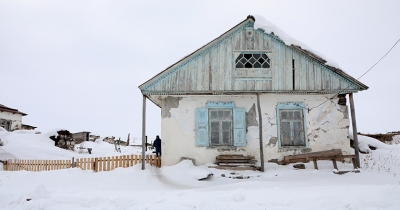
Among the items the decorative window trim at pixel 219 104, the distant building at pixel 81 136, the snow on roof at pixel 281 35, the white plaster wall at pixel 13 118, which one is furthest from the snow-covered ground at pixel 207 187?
the white plaster wall at pixel 13 118

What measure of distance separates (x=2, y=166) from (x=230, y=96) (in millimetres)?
13223

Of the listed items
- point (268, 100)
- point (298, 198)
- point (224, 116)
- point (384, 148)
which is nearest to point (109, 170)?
point (224, 116)

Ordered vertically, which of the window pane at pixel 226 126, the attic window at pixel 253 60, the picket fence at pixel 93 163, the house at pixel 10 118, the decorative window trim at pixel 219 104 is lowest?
the picket fence at pixel 93 163

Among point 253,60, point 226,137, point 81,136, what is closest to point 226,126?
point 226,137

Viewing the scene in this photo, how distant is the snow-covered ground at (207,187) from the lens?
6.31 metres

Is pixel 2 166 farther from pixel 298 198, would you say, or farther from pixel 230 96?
pixel 298 198

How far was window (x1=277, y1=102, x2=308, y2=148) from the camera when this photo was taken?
39.6 ft

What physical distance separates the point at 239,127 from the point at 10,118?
96.3 ft

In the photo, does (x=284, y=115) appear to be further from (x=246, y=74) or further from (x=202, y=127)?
(x=202, y=127)

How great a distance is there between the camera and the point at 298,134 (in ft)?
39.9

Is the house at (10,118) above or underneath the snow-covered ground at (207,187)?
above

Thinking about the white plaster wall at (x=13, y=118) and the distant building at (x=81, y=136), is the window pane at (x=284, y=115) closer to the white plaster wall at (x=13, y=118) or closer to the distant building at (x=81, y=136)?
the distant building at (x=81, y=136)

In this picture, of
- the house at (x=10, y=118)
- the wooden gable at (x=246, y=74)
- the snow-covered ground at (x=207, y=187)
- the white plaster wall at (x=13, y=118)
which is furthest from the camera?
the white plaster wall at (x=13, y=118)

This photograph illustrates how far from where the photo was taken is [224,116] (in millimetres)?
12312
